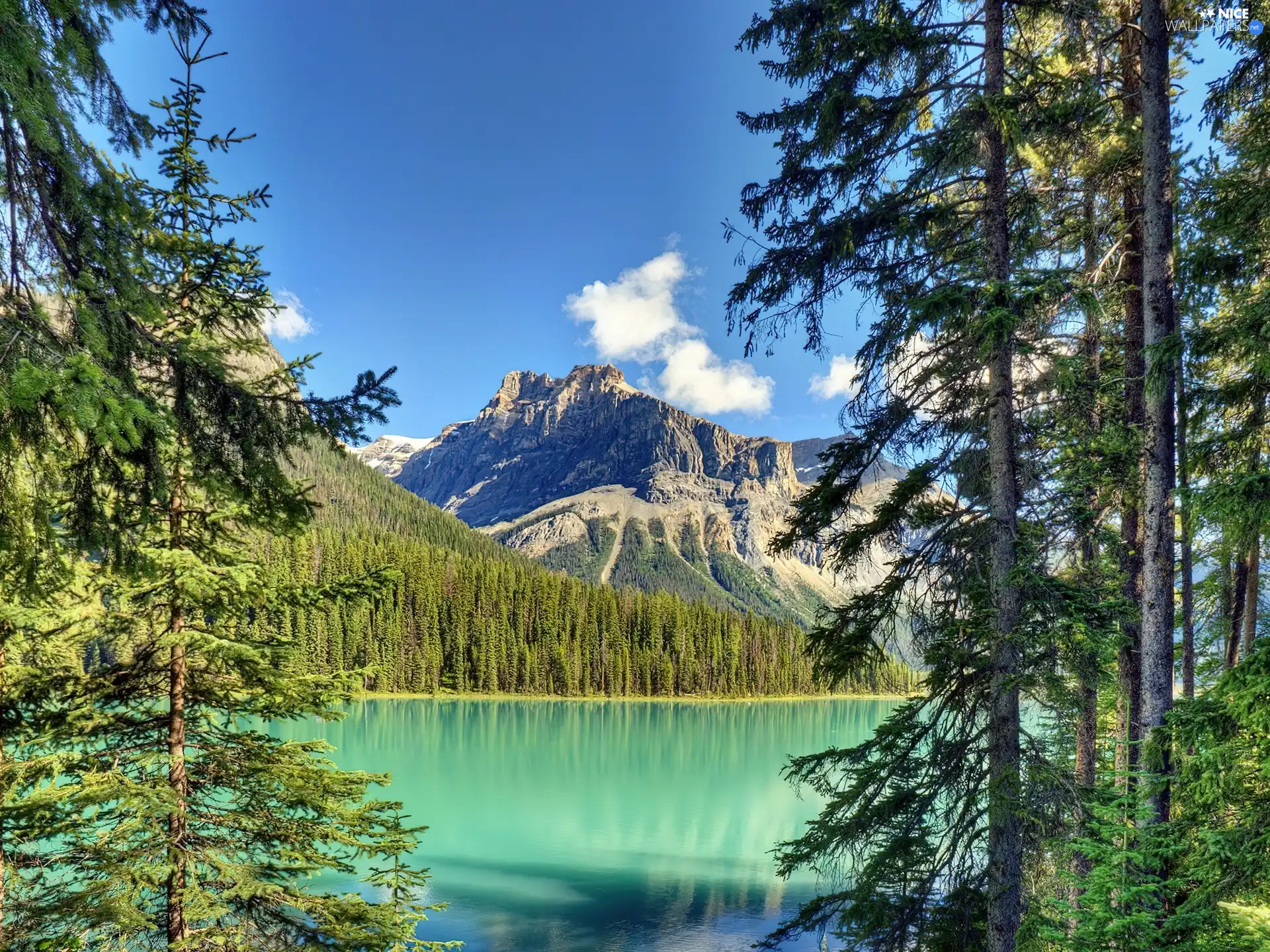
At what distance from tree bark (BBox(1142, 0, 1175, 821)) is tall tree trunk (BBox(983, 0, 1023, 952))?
0.90 meters

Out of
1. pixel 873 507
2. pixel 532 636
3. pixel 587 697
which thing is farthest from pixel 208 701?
pixel 532 636

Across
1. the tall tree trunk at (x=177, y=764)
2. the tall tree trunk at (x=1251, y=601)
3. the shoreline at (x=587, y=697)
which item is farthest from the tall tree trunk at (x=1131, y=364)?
the shoreline at (x=587, y=697)

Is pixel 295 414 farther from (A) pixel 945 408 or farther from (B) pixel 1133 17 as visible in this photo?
(B) pixel 1133 17

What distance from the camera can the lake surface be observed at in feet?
48.5

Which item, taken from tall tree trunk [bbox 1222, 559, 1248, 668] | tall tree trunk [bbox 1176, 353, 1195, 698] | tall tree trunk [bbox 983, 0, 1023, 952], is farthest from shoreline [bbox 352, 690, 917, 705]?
tall tree trunk [bbox 983, 0, 1023, 952]

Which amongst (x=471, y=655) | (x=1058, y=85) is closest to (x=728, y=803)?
(x=1058, y=85)

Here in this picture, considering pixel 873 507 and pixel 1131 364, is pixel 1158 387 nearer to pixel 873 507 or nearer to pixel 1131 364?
pixel 1131 364

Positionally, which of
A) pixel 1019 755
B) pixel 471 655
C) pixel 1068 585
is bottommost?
pixel 471 655

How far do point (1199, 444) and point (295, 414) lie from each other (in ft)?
19.6

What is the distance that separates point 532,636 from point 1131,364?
226 feet

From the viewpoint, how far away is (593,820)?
Answer: 24531 millimetres

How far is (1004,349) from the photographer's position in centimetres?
541

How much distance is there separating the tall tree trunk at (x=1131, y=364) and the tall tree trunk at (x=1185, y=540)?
341 mm

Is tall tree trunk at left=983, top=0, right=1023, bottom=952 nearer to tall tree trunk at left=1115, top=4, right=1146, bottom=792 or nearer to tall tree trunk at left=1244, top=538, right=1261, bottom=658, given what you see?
tall tree trunk at left=1115, top=4, right=1146, bottom=792
